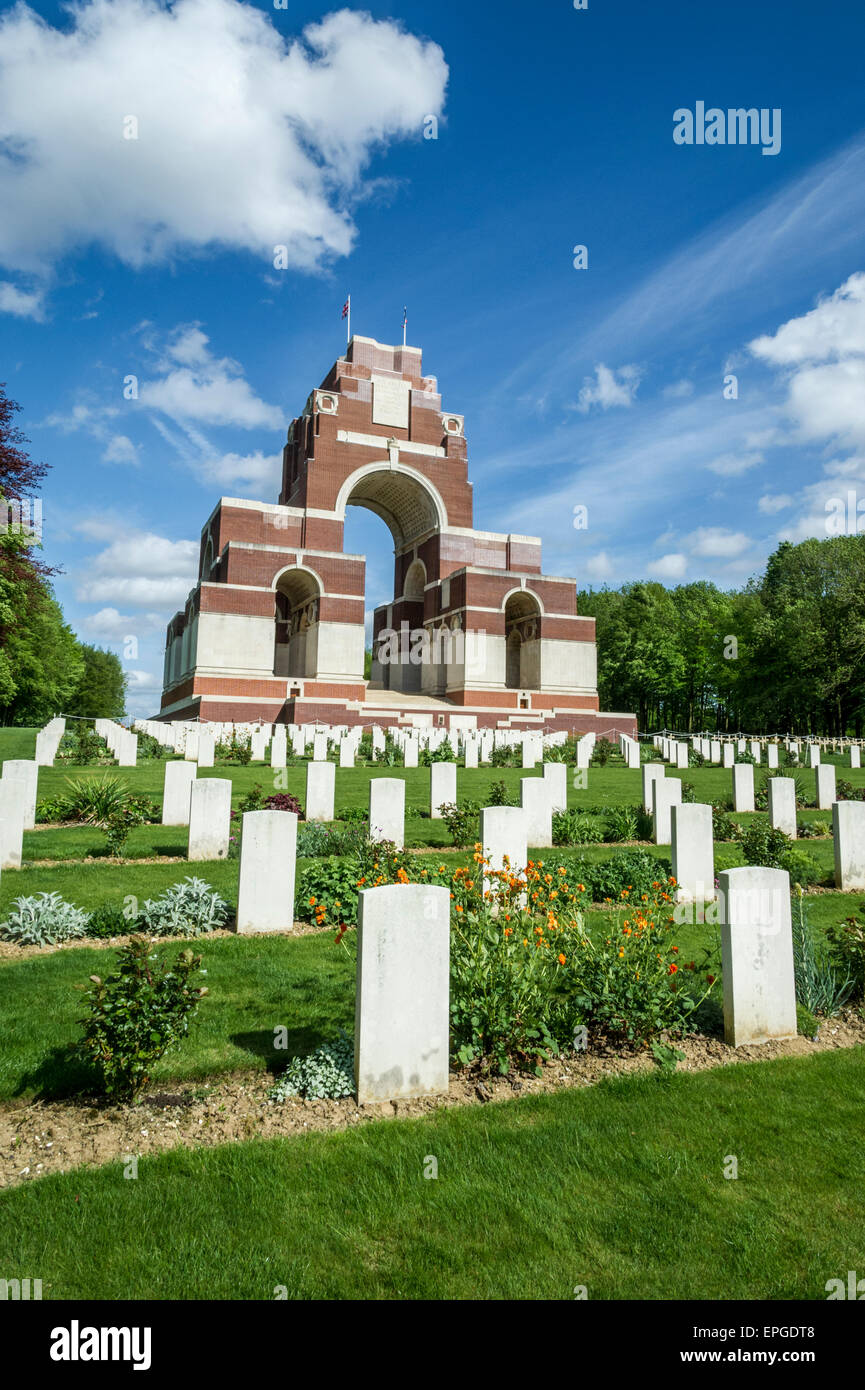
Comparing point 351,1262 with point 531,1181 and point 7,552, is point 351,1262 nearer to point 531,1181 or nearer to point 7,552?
point 531,1181

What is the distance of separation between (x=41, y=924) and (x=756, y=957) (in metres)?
5.17

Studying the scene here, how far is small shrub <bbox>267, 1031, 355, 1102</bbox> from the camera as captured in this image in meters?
3.58

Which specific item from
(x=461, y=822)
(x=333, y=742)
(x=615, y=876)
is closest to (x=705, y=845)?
(x=615, y=876)

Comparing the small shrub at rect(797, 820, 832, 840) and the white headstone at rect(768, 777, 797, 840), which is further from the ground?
the white headstone at rect(768, 777, 797, 840)

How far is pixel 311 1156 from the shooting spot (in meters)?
Result: 3.08

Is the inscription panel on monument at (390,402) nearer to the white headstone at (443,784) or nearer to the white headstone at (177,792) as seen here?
the white headstone at (443,784)

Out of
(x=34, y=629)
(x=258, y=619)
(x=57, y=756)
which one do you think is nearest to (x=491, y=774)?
(x=57, y=756)

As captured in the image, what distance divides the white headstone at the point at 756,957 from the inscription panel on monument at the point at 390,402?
43283 mm

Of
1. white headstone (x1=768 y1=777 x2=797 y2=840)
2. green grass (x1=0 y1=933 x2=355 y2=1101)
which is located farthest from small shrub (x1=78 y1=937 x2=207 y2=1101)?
white headstone (x1=768 y1=777 x2=797 y2=840)

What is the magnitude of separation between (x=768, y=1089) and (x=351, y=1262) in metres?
2.31

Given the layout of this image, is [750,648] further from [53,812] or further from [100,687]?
[100,687]

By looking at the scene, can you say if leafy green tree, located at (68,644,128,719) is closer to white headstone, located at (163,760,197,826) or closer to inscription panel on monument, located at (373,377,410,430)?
inscription panel on monument, located at (373,377,410,430)

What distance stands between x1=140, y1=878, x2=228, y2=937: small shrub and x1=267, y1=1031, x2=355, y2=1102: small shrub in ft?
8.43

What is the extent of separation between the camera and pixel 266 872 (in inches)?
239
